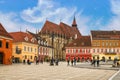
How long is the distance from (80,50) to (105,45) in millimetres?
10223

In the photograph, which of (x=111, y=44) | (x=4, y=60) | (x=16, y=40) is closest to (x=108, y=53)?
(x=111, y=44)

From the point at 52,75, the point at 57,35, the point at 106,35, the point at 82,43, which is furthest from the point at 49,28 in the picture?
the point at 52,75

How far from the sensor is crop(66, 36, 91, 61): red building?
4675 inches

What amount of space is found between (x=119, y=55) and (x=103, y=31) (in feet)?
40.0

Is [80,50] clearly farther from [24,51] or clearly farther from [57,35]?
[24,51]

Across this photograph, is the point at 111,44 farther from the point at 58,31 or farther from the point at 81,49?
the point at 58,31

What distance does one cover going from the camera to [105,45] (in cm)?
11775

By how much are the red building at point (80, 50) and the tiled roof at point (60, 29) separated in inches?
635

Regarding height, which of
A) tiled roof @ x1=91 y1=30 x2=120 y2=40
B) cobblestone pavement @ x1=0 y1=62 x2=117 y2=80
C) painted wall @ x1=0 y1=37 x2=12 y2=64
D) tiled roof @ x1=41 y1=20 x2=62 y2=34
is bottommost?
cobblestone pavement @ x1=0 y1=62 x2=117 y2=80

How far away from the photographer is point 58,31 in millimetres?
137875

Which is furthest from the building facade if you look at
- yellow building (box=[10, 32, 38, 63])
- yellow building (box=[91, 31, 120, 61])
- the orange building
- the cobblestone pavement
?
the cobblestone pavement

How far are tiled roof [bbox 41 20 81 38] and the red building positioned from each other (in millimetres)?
16124

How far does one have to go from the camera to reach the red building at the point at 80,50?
11874 centimetres

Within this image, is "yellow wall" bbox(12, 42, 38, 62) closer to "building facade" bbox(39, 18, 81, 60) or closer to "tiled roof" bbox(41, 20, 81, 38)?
"building facade" bbox(39, 18, 81, 60)
